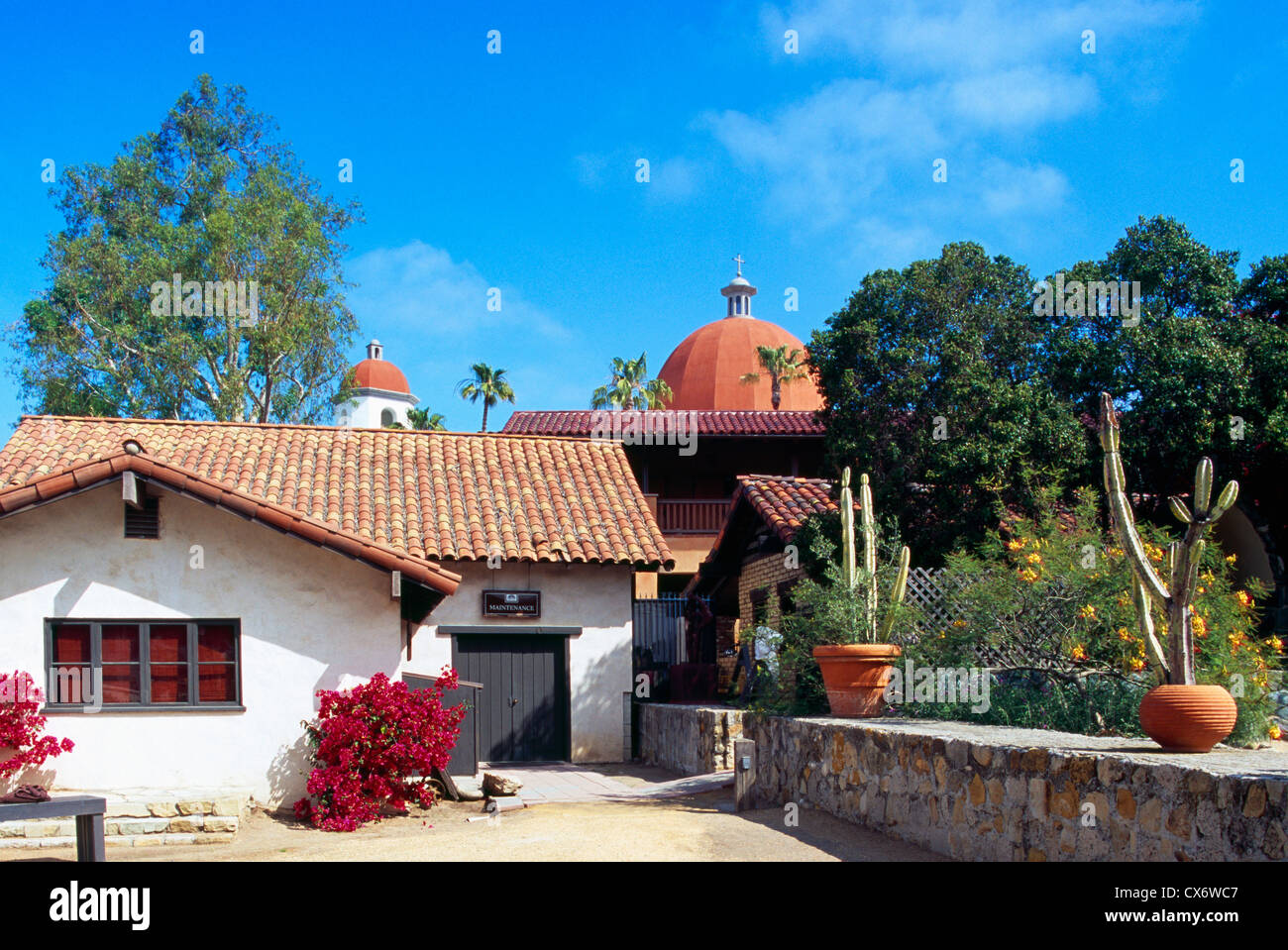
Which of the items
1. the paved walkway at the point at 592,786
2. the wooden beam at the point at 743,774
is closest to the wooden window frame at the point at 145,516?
the paved walkway at the point at 592,786

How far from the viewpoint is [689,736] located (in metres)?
14.9

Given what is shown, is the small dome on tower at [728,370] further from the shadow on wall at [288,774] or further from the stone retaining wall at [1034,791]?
the stone retaining wall at [1034,791]

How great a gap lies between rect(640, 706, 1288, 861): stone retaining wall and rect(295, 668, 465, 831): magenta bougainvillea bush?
3.61 meters

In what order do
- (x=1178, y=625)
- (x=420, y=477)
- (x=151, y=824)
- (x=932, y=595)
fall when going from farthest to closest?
(x=420, y=477) < (x=932, y=595) < (x=151, y=824) < (x=1178, y=625)

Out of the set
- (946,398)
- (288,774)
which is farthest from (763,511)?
(288,774)

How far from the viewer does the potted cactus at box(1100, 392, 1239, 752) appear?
237 inches

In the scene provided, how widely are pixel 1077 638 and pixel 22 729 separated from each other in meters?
9.49

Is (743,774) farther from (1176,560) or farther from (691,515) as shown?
(691,515)

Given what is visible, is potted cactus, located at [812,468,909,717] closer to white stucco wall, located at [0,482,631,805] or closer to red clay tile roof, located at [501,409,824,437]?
white stucco wall, located at [0,482,631,805]

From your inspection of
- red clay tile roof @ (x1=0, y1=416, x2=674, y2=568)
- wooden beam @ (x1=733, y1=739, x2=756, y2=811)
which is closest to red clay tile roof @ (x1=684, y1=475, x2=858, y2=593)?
red clay tile roof @ (x1=0, y1=416, x2=674, y2=568)

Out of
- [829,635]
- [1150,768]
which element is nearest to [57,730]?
[829,635]

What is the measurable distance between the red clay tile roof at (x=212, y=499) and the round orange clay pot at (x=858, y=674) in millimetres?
4198
